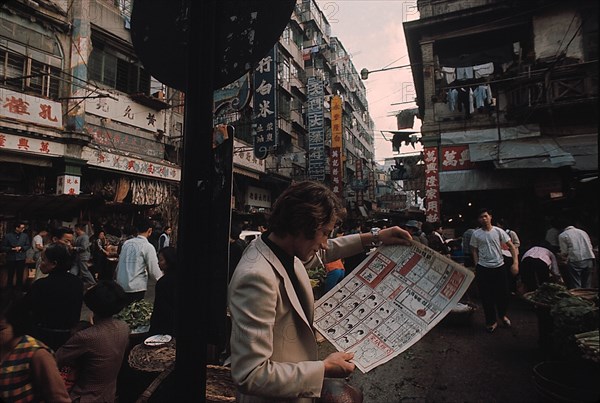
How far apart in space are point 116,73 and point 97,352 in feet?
49.1

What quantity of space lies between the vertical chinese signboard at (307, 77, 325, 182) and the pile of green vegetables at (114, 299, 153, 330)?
664 inches

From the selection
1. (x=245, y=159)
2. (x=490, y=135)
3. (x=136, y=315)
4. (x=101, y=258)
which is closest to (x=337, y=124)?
(x=245, y=159)

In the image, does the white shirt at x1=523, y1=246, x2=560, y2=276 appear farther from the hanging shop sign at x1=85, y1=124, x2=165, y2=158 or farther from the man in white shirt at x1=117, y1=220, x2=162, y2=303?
the hanging shop sign at x1=85, y1=124, x2=165, y2=158

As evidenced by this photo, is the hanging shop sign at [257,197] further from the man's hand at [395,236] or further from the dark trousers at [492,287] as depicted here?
the man's hand at [395,236]

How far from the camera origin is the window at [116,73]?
13867 mm

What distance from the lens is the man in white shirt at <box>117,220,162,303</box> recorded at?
17.6 feet

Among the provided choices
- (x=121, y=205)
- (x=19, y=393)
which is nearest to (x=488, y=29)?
(x=121, y=205)

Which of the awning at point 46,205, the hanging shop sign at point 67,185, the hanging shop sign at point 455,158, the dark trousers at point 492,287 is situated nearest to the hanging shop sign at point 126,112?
the hanging shop sign at point 67,185

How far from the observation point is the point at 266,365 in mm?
1366

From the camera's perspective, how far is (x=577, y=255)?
7.26 meters

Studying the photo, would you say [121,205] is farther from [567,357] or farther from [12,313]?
[567,357]

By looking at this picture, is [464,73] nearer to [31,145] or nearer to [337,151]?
[337,151]

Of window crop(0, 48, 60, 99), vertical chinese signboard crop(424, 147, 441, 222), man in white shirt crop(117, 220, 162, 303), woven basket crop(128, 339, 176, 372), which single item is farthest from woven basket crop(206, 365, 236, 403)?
vertical chinese signboard crop(424, 147, 441, 222)

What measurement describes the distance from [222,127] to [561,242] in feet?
Result: 28.0
